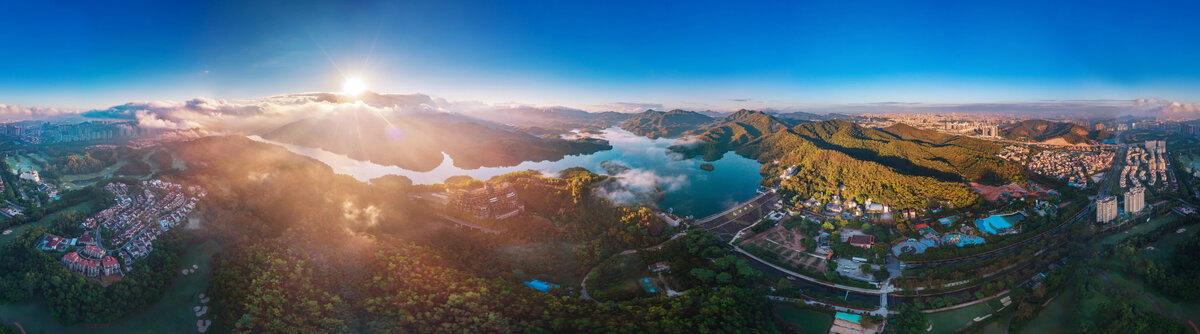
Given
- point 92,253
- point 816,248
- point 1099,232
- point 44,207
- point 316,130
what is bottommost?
point 816,248

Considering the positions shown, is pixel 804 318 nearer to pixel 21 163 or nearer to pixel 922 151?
pixel 21 163

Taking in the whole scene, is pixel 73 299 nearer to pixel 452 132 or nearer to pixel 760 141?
pixel 452 132

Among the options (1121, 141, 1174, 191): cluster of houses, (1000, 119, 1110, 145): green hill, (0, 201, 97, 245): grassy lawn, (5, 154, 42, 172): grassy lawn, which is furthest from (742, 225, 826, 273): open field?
(5, 154, 42, 172): grassy lawn

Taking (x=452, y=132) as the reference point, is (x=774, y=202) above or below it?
below

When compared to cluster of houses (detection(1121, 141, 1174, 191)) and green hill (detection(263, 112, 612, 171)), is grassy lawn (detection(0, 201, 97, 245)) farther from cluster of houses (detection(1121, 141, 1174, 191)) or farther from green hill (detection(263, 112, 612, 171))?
cluster of houses (detection(1121, 141, 1174, 191))

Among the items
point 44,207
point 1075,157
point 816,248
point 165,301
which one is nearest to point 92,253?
point 165,301

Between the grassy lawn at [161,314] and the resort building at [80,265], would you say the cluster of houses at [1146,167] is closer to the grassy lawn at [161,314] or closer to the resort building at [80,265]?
the grassy lawn at [161,314]
